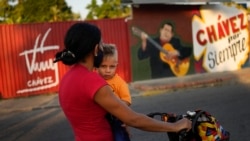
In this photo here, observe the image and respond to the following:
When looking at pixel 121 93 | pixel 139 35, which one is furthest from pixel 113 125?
pixel 139 35

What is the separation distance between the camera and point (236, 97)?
1060 cm

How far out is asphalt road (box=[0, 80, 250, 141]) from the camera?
7.31m

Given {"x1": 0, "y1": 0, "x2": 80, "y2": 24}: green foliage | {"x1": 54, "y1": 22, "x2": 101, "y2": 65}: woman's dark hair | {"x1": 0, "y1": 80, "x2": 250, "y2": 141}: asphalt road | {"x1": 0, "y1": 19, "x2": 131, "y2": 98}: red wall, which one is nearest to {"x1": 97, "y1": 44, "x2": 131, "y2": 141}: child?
{"x1": 54, "y1": 22, "x2": 101, "y2": 65}: woman's dark hair

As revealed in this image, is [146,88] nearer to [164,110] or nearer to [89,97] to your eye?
[164,110]

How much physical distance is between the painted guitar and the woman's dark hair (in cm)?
1359

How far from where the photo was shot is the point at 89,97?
86.3 inches

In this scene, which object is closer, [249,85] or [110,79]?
[110,79]

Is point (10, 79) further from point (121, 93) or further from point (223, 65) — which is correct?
point (121, 93)

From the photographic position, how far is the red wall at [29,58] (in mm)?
14219

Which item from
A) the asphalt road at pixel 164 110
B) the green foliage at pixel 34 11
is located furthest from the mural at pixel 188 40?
the green foliage at pixel 34 11

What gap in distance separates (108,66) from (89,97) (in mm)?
1052

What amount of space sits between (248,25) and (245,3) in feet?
3.32

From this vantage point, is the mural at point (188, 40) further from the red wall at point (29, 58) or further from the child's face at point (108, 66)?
the child's face at point (108, 66)

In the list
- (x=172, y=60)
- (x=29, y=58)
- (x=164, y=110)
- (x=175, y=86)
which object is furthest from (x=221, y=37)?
(x=164, y=110)
